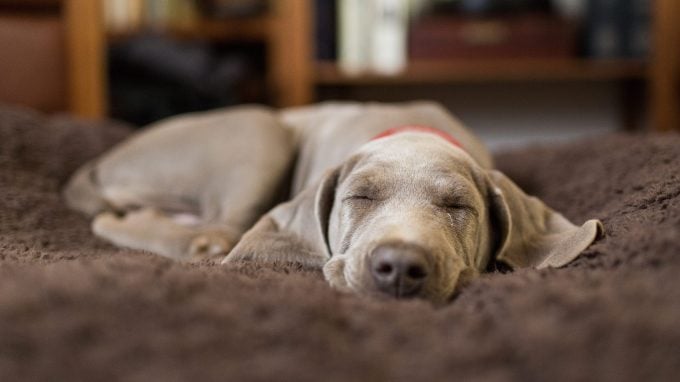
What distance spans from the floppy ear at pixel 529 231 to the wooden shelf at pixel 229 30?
2.24 metres

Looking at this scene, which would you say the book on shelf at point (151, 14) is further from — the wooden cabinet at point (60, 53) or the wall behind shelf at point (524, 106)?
the wall behind shelf at point (524, 106)

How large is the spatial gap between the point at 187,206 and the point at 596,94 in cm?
288

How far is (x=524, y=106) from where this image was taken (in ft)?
14.2

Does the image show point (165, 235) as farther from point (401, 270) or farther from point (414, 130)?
point (401, 270)

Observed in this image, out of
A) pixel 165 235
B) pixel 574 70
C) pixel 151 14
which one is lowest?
pixel 165 235

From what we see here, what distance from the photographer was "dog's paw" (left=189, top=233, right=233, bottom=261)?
1.84 m

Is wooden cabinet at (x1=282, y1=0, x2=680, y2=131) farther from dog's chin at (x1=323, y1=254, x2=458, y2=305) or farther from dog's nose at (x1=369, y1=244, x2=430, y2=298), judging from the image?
dog's nose at (x1=369, y1=244, x2=430, y2=298)

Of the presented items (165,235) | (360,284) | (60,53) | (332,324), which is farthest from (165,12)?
(332,324)

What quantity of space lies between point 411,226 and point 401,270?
0.15 m

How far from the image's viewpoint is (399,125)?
2104mm

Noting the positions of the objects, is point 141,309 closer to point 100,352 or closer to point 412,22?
point 100,352

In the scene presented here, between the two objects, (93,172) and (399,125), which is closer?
(399,125)

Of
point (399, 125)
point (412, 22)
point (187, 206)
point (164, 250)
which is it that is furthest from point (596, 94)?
point (164, 250)

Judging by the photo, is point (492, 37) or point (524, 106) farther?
point (524, 106)
